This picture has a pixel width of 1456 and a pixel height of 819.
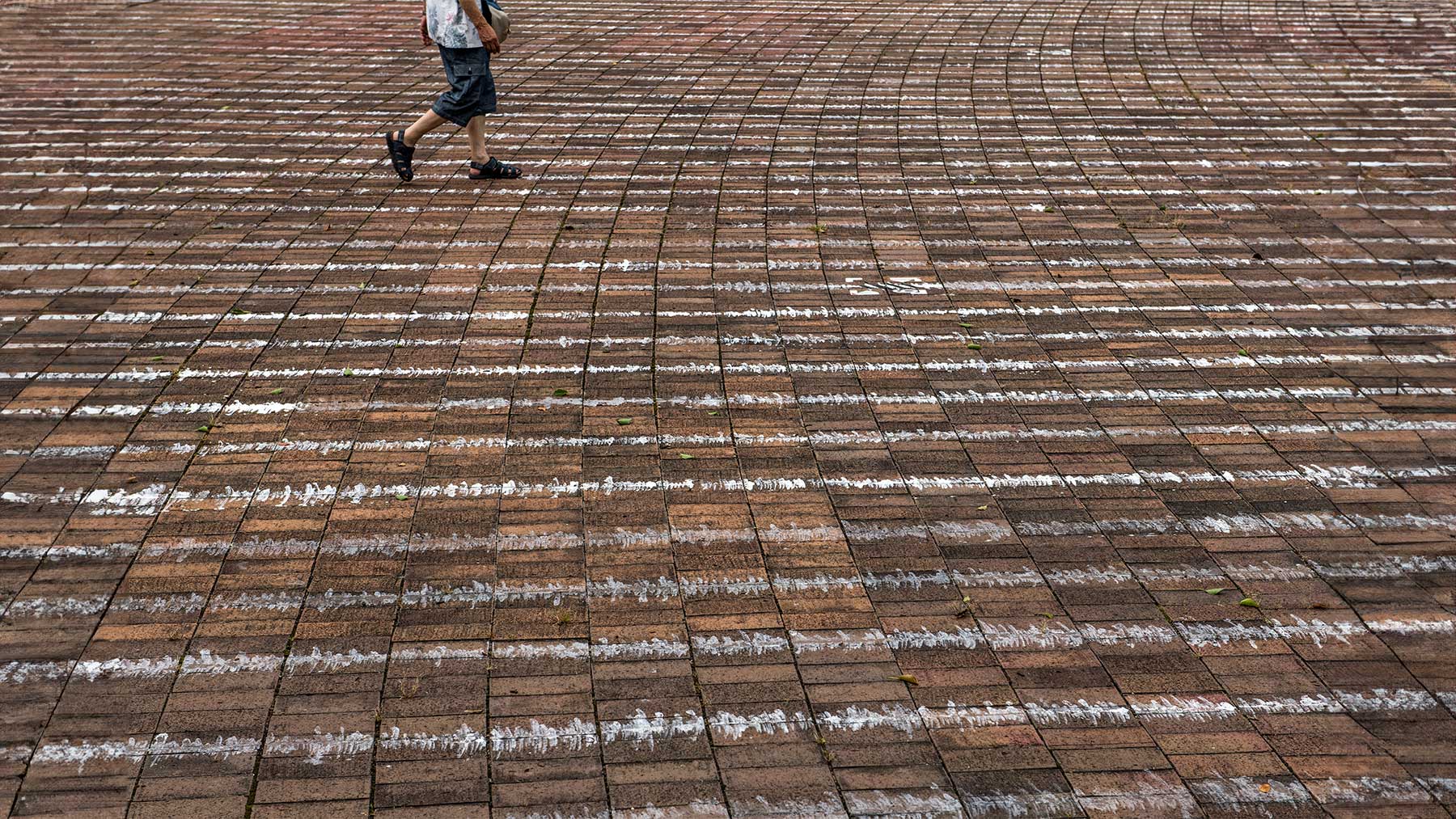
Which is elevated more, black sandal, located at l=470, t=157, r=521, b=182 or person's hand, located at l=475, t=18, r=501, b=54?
person's hand, located at l=475, t=18, r=501, b=54

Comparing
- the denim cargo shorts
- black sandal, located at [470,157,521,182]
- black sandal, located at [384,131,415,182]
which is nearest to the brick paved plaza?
black sandal, located at [384,131,415,182]

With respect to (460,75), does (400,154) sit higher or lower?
lower

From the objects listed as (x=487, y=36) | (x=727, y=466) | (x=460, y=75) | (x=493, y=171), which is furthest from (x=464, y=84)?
(x=727, y=466)

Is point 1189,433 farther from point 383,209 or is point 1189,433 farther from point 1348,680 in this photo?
point 383,209

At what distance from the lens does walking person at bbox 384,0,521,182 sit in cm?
726

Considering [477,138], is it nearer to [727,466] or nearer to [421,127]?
[421,127]

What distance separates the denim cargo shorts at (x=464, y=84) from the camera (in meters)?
7.33

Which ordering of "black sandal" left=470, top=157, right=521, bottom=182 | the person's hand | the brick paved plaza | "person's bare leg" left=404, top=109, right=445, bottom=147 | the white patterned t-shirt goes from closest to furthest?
the brick paved plaza, the person's hand, the white patterned t-shirt, "person's bare leg" left=404, top=109, right=445, bottom=147, "black sandal" left=470, top=157, right=521, bottom=182

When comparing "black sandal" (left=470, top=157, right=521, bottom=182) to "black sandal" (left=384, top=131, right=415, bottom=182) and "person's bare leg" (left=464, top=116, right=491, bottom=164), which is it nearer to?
"person's bare leg" (left=464, top=116, right=491, bottom=164)

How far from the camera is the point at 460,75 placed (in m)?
7.36

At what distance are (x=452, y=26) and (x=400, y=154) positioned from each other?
860mm

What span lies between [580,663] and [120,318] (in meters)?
3.45

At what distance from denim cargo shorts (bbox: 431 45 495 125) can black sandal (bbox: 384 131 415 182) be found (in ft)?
0.95

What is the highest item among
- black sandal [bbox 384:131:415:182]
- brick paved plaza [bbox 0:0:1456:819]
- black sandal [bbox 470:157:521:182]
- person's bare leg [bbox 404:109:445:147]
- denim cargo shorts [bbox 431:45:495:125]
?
denim cargo shorts [bbox 431:45:495:125]
